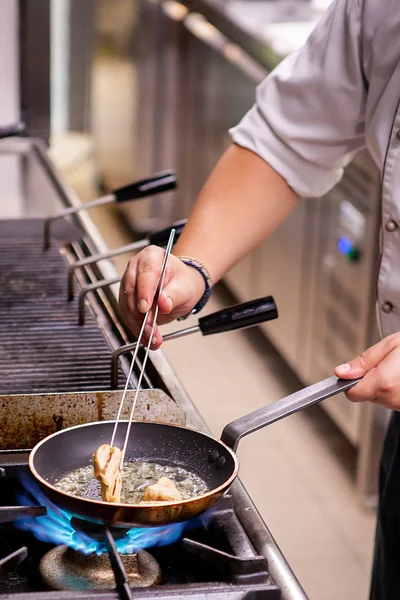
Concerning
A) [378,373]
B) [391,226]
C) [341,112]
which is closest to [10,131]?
[341,112]

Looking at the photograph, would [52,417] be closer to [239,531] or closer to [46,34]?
[239,531]

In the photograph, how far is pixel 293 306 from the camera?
120 inches

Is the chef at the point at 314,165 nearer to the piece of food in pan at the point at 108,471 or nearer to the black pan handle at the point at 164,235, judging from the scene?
the black pan handle at the point at 164,235

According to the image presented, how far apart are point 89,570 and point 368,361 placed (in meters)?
0.36

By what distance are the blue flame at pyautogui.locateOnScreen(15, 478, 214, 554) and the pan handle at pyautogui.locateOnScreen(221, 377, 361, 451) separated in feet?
0.27

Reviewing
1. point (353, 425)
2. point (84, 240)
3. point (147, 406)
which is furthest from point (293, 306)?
point (147, 406)

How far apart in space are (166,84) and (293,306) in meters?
1.61

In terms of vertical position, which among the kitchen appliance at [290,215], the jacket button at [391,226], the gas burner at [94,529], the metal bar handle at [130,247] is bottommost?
the kitchen appliance at [290,215]

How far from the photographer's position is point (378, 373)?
0.97 m

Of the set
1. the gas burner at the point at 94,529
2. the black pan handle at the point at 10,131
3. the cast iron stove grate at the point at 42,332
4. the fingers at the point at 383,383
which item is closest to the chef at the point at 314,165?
the cast iron stove grate at the point at 42,332

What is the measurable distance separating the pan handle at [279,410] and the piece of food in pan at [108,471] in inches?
4.7

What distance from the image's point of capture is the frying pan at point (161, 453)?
84cm

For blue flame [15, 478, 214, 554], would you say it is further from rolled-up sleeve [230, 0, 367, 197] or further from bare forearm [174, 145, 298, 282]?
rolled-up sleeve [230, 0, 367, 197]

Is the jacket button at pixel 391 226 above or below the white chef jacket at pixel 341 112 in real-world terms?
below
